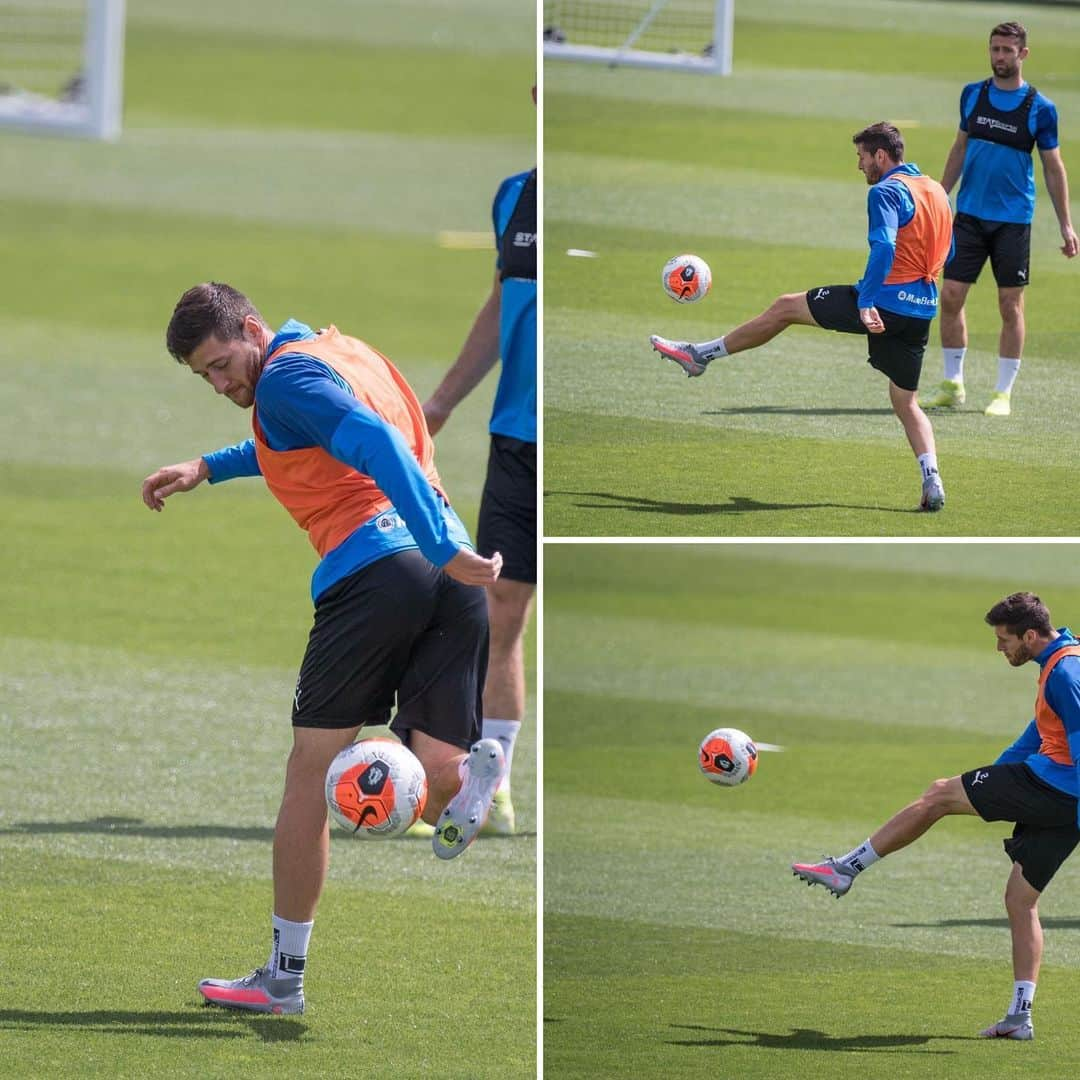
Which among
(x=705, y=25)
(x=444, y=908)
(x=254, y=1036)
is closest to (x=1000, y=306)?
(x=705, y=25)

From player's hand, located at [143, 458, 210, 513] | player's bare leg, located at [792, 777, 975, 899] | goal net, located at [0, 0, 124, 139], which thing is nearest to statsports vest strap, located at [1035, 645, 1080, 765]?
player's bare leg, located at [792, 777, 975, 899]

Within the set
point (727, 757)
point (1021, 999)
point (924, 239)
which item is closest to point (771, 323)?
point (924, 239)

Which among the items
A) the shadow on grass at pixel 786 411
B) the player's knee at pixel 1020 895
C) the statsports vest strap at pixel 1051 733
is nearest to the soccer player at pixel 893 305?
the shadow on grass at pixel 786 411

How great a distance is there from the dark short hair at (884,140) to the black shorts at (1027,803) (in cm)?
184

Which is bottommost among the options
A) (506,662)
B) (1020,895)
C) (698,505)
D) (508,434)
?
(1020,895)

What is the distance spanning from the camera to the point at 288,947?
5.65 metres

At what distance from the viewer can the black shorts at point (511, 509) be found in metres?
7.05

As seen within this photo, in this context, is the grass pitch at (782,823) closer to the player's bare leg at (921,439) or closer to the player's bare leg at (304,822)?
the player's bare leg at (304,822)

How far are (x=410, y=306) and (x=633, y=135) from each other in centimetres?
1149

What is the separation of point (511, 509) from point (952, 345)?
1620 millimetres

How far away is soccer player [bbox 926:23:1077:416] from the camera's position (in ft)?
19.5

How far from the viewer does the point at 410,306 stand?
59.3 feet

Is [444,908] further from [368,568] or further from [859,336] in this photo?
[859,336]

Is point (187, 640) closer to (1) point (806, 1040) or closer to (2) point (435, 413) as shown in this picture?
(2) point (435, 413)
